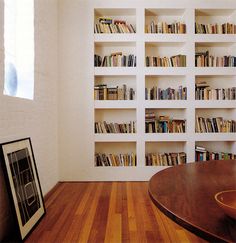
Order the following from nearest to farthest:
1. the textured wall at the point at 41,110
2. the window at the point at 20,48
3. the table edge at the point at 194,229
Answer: the table edge at the point at 194,229 < the textured wall at the point at 41,110 < the window at the point at 20,48

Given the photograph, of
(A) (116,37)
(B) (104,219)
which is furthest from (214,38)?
(B) (104,219)

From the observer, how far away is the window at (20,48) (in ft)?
8.17

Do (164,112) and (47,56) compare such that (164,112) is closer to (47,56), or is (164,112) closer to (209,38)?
(209,38)

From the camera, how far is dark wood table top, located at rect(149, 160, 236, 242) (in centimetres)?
71

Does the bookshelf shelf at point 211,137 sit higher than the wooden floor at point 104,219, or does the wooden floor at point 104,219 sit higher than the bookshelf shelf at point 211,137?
the bookshelf shelf at point 211,137

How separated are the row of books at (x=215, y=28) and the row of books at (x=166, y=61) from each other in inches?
19.0

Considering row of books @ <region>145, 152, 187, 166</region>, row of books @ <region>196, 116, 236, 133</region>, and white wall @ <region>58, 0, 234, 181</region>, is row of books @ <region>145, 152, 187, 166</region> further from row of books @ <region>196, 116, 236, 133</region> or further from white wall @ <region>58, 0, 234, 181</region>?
row of books @ <region>196, 116, 236, 133</region>

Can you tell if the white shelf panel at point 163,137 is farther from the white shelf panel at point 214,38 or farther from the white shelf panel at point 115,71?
the white shelf panel at point 214,38

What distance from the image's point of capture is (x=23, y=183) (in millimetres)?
2242

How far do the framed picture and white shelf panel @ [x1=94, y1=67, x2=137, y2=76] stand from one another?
1.64m

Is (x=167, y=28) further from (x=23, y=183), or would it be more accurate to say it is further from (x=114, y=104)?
(x=23, y=183)

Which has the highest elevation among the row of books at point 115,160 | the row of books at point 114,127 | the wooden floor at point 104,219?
the row of books at point 114,127

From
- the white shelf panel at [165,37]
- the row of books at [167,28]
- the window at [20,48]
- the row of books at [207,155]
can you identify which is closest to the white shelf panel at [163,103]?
the row of books at [207,155]

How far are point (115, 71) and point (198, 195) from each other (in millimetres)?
2973
